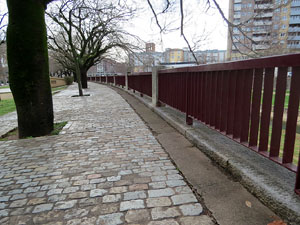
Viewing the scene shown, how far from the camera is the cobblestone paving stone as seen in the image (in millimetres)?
2061

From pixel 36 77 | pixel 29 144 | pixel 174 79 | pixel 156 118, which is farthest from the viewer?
pixel 156 118

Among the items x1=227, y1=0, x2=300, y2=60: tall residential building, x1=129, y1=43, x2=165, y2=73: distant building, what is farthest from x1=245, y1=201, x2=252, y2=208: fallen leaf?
x1=129, y1=43, x2=165, y2=73: distant building

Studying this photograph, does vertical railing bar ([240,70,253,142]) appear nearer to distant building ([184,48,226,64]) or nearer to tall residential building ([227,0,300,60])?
tall residential building ([227,0,300,60])

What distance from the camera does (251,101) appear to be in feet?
8.71

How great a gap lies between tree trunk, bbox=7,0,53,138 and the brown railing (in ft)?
11.2

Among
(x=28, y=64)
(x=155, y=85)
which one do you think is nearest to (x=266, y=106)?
(x=28, y=64)

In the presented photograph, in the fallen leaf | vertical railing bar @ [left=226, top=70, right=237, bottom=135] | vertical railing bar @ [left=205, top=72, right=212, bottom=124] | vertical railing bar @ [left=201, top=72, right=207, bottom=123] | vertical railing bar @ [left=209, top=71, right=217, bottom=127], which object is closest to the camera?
the fallen leaf

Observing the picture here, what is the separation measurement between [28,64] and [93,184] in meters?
3.53

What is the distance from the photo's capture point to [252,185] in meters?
2.27

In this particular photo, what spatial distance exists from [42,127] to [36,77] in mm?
1207

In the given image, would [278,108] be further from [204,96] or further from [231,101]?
[204,96]

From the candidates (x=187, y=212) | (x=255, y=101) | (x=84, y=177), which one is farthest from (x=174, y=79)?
(x=187, y=212)

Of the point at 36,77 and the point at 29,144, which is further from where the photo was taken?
the point at 36,77

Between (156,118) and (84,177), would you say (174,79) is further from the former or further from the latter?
(84,177)
